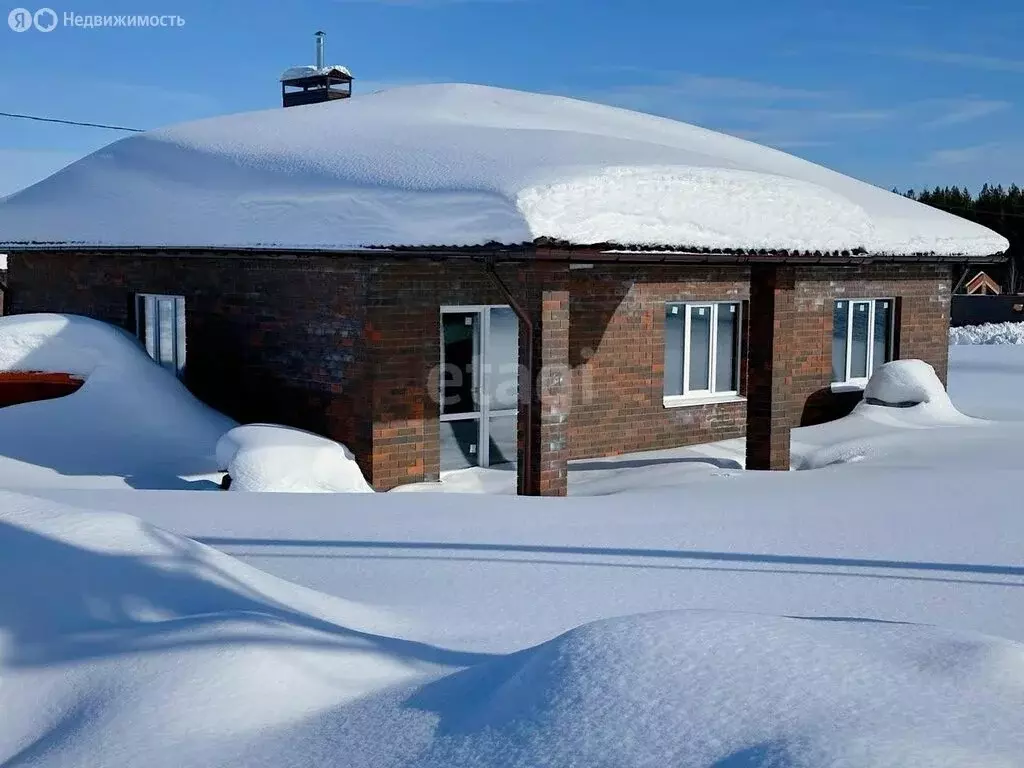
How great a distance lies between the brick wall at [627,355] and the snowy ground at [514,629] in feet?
10.5

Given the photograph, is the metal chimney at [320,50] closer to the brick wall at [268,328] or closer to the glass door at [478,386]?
the brick wall at [268,328]

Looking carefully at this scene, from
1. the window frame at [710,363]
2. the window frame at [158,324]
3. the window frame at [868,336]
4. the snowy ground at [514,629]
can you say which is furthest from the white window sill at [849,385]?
the window frame at [158,324]

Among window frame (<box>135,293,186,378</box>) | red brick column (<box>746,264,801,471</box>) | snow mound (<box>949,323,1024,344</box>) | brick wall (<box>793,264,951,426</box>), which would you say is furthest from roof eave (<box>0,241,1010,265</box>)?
snow mound (<box>949,323,1024,344</box>)

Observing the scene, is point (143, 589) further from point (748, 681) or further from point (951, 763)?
point (951, 763)

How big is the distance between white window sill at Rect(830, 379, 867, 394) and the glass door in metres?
4.92

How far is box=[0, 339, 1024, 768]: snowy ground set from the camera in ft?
10.1

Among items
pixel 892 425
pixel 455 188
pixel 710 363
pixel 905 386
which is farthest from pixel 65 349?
pixel 905 386

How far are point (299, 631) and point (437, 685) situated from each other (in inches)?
34.8

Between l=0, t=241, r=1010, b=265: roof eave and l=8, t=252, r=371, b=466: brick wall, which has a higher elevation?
l=0, t=241, r=1010, b=265: roof eave

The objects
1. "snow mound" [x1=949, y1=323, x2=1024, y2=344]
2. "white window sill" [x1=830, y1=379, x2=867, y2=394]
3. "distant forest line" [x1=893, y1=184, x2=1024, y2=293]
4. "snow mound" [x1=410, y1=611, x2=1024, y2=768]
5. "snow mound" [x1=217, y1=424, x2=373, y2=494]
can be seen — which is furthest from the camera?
"distant forest line" [x1=893, y1=184, x2=1024, y2=293]

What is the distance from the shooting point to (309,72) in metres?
18.2

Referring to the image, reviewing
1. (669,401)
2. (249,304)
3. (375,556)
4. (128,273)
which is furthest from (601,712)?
(128,273)

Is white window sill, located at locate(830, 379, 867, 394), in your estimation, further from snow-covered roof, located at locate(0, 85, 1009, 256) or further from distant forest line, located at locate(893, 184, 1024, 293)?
distant forest line, located at locate(893, 184, 1024, 293)

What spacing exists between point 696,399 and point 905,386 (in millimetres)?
2856
